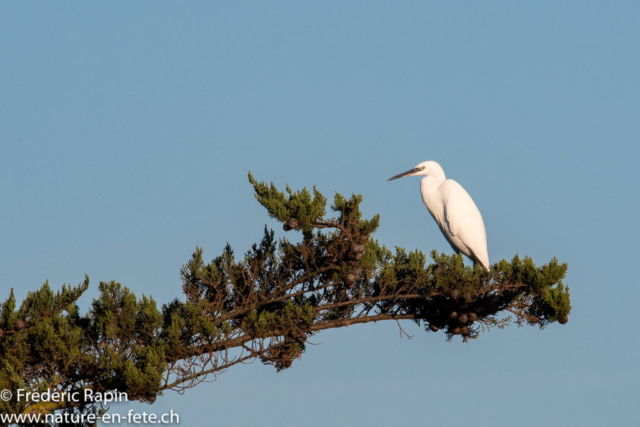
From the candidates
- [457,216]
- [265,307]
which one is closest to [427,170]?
[457,216]

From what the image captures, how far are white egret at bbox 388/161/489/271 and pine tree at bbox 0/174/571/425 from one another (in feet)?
9.62

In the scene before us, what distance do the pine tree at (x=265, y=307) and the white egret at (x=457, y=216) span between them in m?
2.93

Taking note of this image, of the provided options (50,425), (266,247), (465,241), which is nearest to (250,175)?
(266,247)

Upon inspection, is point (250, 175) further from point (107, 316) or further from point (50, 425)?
point (50, 425)

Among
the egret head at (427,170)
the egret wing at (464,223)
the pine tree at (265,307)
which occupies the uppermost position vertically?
the egret head at (427,170)

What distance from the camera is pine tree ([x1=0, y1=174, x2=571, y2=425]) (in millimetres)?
8953

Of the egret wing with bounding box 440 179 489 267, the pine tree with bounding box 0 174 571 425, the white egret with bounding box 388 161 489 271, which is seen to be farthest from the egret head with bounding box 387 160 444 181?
the pine tree with bounding box 0 174 571 425

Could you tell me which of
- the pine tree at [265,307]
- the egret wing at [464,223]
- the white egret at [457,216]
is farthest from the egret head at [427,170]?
the pine tree at [265,307]

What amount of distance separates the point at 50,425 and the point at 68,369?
91 cm

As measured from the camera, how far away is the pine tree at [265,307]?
8.95 meters

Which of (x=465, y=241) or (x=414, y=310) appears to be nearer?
(x=414, y=310)

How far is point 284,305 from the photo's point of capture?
9852 millimetres

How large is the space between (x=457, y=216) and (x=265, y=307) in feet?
14.3

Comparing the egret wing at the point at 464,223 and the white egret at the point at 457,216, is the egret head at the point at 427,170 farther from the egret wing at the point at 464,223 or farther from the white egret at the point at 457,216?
the egret wing at the point at 464,223
